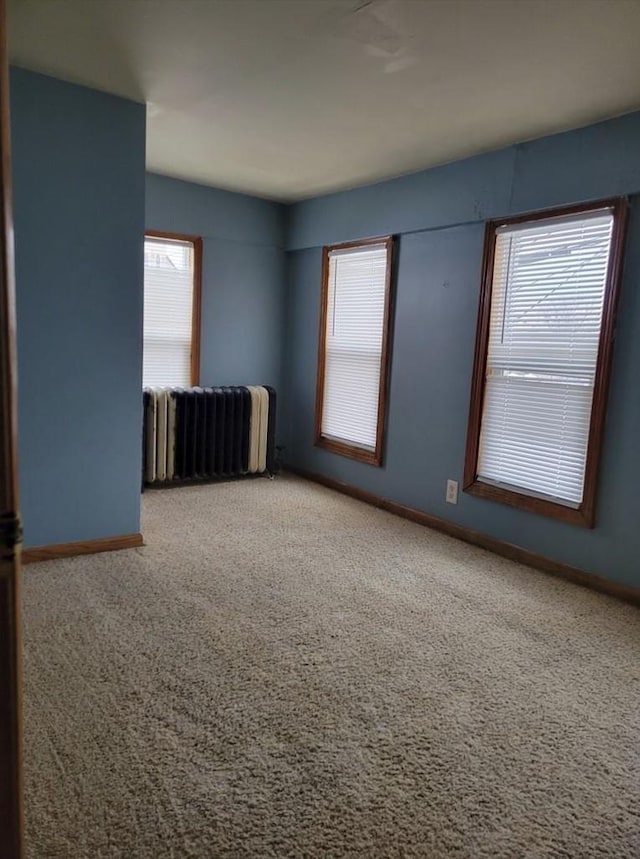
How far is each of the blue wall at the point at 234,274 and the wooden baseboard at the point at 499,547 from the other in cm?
124

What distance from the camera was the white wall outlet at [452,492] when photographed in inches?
148

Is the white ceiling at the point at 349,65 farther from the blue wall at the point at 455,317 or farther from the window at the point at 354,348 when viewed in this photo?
the window at the point at 354,348

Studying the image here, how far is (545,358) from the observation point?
10.6 feet

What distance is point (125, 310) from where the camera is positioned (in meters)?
3.12

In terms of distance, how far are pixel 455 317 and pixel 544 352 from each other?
669 mm

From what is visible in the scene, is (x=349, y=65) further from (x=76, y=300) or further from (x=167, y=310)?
(x=167, y=310)

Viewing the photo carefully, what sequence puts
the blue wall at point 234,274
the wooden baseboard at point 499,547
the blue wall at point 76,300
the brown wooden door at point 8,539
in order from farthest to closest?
1. the blue wall at point 234,274
2. the wooden baseboard at point 499,547
3. the blue wall at point 76,300
4. the brown wooden door at point 8,539

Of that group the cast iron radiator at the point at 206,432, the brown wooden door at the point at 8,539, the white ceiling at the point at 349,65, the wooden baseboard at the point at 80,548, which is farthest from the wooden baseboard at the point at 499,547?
the brown wooden door at the point at 8,539

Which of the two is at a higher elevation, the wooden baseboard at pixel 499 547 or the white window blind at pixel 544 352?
the white window blind at pixel 544 352

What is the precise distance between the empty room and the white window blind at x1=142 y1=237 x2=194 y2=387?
29 mm

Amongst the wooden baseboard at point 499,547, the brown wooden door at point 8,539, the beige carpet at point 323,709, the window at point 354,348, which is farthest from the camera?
the window at point 354,348

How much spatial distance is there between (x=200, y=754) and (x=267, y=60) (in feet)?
8.33

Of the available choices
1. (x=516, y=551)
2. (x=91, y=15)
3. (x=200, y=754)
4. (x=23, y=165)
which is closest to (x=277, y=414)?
(x=516, y=551)

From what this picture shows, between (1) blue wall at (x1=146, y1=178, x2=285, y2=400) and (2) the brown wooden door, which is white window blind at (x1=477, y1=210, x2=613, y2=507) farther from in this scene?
(2) the brown wooden door
